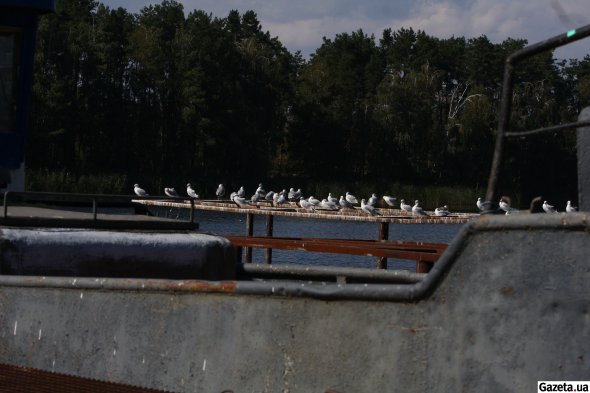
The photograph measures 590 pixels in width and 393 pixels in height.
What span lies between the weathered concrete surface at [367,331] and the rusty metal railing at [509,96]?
15.1 inches

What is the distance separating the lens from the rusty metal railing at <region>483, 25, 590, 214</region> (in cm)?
450

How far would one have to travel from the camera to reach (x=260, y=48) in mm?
85500

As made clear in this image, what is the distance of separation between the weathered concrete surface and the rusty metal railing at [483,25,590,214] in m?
0.38

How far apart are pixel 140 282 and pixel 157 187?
6494 cm

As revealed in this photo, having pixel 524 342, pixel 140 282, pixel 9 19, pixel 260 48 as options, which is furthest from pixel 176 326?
pixel 260 48

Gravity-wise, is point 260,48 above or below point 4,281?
above

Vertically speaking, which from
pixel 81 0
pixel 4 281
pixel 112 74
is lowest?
pixel 4 281

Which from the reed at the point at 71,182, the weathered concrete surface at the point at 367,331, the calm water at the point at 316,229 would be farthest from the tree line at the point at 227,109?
the weathered concrete surface at the point at 367,331

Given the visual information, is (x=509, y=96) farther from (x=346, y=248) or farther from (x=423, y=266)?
(x=346, y=248)

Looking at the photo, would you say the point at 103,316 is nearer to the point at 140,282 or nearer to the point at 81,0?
the point at 140,282

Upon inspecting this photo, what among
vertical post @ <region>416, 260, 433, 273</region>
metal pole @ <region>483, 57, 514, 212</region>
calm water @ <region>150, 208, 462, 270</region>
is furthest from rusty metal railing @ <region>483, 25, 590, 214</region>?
calm water @ <region>150, 208, 462, 270</region>

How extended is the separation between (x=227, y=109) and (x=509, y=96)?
7560cm

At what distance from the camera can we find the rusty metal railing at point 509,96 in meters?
4.50

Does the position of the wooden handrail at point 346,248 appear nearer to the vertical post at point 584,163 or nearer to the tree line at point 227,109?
the vertical post at point 584,163
